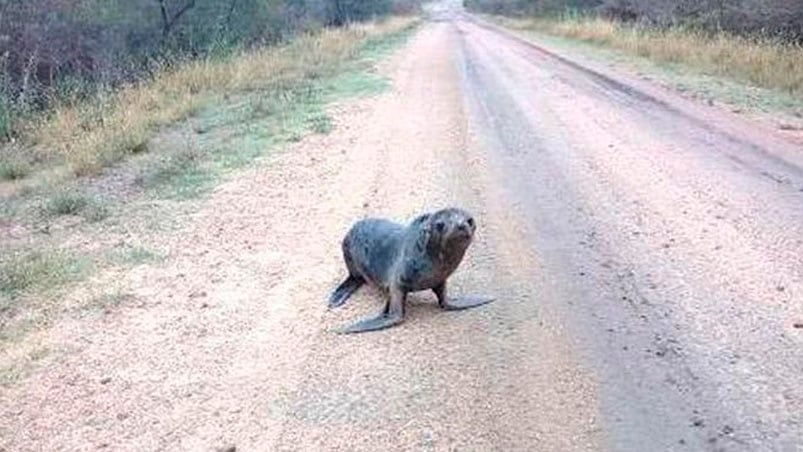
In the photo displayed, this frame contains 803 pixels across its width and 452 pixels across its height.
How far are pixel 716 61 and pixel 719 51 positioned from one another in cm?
60

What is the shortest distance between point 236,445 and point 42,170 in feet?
22.9

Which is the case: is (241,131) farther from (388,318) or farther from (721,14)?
(721,14)

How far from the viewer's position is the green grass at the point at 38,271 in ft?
19.5

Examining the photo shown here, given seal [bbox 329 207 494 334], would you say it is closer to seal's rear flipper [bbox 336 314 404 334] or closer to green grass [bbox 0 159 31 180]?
seal's rear flipper [bbox 336 314 404 334]

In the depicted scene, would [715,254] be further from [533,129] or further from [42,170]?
[42,170]

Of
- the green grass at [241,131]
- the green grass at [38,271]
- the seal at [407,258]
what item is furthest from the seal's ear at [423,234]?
the green grass at [241,131]

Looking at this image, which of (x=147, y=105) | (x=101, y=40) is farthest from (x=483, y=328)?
(x=101, y=40)

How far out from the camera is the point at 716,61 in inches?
732

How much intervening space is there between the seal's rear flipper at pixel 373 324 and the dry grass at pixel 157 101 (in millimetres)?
5287

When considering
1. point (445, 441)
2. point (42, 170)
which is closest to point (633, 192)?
point (445, 441)

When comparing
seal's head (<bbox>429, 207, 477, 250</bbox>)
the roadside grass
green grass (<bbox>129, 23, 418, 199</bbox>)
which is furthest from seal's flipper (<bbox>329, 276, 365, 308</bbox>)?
green grass (<bbox>129, 23, 418, 199</bbox>)

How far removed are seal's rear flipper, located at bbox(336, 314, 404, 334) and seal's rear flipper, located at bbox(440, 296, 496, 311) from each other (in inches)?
12.0

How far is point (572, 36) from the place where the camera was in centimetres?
3183

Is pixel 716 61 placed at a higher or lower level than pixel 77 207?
lower
